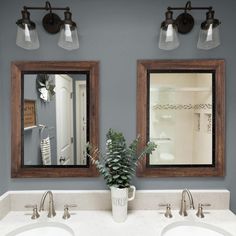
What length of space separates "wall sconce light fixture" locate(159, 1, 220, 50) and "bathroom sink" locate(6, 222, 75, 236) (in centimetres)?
136

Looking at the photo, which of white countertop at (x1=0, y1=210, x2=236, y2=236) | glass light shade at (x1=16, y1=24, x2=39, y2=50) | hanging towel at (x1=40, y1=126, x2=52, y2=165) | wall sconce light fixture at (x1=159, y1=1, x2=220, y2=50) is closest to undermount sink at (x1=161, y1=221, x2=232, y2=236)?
white countertop at (x1=0, y1=210, x2=236, y2=236)

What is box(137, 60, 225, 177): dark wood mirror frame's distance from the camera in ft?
5.30

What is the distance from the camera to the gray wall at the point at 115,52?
1.61 metres

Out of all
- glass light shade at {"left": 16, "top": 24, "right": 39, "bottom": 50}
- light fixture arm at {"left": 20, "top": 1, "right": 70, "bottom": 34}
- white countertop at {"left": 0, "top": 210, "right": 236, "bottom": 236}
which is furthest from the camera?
light fixture arm at {"left": 20, "top": 1, "right": 70, "bottom": 34}

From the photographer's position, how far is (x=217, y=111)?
1.63m

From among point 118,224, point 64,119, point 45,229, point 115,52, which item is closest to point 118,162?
point 118,224

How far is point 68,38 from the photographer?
149cm

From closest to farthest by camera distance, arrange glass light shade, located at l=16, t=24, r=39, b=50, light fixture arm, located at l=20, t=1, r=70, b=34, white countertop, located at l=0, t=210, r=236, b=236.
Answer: white countertop, located at l=0, t=210, r=236, b=236 < glass light shade, located at l=16, t=24, r=39, b=50 < light fixture arm, located at l=20, t=1, r=70, b=34

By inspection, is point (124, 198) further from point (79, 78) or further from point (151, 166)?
point (79, 78)

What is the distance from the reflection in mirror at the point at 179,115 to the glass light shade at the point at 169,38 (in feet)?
0.63

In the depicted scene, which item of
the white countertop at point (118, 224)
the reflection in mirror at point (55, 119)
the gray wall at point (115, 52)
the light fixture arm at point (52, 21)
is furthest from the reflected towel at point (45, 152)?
the light fixture arm at point (52, 21)

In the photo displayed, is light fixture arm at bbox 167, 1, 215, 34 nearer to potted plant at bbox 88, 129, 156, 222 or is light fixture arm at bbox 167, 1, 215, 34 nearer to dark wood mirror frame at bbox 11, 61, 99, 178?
dark wood mirror frame at bbox 11, 61, 99, 178

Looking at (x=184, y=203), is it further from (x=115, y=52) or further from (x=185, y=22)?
(x=185, y=22)

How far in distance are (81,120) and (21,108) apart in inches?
17.0
